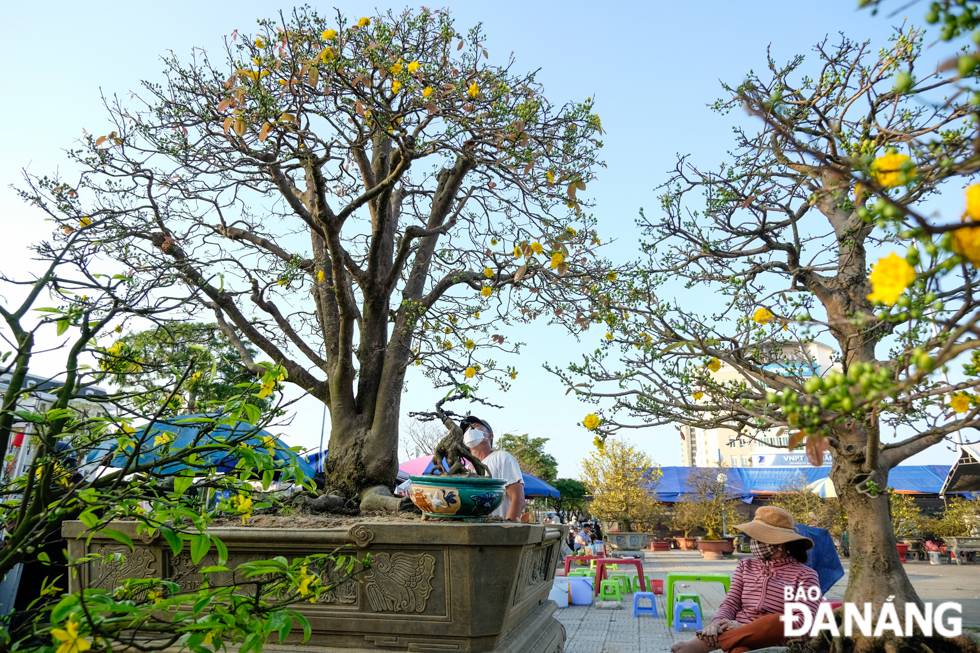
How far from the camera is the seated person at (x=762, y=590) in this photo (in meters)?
2.98

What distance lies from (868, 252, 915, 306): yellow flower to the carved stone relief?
2.58 m

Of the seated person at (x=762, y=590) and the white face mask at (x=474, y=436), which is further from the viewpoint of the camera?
the white face mask at (x=474, y=436)

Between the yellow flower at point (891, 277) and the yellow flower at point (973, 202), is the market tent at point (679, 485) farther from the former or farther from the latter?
the yellow flower at point (973, 202)

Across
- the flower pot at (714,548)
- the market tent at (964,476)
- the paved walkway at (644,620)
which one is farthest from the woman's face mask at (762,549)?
the flower pot at (714,548)

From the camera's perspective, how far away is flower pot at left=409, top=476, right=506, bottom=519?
9.90 ft

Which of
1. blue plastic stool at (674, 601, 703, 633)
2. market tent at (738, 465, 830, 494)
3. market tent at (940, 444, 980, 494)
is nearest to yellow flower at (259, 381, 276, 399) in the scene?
blue plastic stool at (674, 601, 703, 633)

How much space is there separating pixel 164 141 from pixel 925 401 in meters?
5.01

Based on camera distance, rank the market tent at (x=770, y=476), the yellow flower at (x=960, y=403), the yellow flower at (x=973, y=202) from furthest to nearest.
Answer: the market tent at (x=770, y=476) < the yellow flower at (x=960, y=403) < the yellow flower at (x=973, y=202)

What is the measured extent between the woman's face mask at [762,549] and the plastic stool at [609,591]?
4.90 m

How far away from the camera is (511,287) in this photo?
529 centimetres

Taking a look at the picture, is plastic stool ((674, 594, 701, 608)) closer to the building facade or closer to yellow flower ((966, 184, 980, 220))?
the building facade

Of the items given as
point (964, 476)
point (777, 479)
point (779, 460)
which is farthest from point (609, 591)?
point (779, 460)

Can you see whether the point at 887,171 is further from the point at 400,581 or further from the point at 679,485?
the point at 679,485

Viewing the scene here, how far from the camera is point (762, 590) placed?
322 cm
